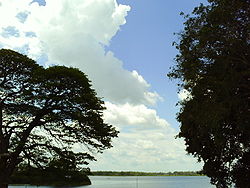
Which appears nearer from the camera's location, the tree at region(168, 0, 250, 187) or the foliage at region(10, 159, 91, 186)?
the tree at region(168, 0, 250, 187)

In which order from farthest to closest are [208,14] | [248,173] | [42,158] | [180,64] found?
1. [248,173]
2. [42,158]
3. [180,64]
4. [208,14]

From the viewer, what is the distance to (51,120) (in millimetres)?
21969

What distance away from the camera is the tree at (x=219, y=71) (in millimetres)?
17016

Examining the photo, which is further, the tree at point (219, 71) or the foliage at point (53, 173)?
the foliage at point (53, 173)

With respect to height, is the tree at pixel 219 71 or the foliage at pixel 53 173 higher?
the tree at pixel 219 71

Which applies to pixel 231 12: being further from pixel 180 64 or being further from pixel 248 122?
pixel 248 122

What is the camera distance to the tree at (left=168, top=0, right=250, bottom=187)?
55.8ft

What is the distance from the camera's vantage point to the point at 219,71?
59.1 feet

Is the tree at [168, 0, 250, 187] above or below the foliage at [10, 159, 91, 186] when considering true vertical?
Result: above

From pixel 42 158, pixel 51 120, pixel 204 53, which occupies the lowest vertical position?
pixel 42 158

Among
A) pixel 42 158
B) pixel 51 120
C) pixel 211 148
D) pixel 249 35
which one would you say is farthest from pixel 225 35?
pixel 42 158

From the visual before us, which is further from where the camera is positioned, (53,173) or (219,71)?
(53,173)

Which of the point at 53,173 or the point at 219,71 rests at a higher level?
the point at 219,71

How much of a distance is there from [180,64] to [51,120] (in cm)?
1002
